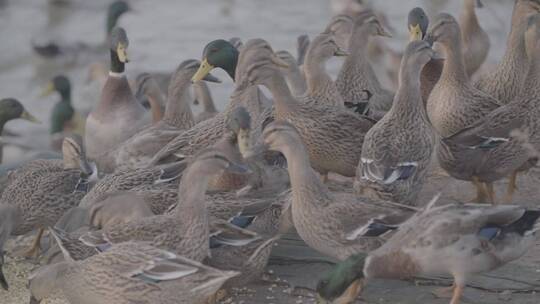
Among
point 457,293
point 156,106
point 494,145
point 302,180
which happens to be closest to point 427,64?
point 494,145

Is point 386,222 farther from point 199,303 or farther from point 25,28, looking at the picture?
point 25,28

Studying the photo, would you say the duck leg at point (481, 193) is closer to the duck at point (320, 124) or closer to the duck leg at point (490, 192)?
the duck leg at point (490, 192)

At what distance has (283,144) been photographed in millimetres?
6523

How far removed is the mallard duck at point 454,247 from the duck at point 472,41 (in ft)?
14.4

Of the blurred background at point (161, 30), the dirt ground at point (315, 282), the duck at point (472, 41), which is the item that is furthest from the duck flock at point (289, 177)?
the blurred background at point (161, 30)

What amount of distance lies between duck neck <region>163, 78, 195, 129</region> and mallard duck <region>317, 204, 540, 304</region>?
3.11 meters

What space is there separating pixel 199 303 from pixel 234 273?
15.3 inches

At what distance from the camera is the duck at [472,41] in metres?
10.2

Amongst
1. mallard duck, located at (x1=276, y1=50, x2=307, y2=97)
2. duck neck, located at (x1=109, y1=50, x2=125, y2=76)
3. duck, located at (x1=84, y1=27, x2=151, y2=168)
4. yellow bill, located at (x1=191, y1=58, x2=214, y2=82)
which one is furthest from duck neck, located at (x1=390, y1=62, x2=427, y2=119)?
duck neck, located at (x1=109, y1=50, x2=125, y2=76)

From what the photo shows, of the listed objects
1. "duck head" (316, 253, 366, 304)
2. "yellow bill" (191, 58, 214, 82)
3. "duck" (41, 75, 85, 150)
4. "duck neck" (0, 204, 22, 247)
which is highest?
"yellow bill" (191, 58, 214, 82)

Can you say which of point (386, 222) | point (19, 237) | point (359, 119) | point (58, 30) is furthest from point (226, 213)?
point (58, 30)

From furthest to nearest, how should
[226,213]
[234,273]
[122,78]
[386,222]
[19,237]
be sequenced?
[122,78], [19,237], [226,213], [386,222], [234,273]

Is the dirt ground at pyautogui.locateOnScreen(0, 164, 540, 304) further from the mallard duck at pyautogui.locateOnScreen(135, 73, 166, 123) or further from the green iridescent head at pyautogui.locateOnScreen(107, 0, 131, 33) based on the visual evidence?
the green iridescent head at pyautogui.locateOnScreen(107, 0, 131, 33)

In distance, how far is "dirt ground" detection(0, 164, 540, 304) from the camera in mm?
6281
